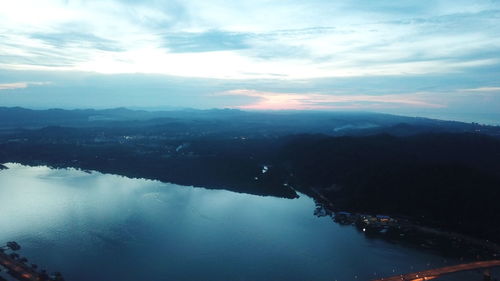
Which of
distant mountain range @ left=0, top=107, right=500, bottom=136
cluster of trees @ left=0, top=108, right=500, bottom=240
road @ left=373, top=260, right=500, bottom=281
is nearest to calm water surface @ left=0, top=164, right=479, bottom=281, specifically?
road @ left=373, top=260, right=500, bottom=281

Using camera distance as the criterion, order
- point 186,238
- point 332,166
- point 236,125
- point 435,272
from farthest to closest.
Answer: point 236,125, point 332,166, point 186,238, point 435,272

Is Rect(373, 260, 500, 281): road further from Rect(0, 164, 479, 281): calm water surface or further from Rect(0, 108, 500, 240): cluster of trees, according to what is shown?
Rect(0, 108, 500, 240): cluster of trees

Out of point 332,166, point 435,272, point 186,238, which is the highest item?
point 332,166

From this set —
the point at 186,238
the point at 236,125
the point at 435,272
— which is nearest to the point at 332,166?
the point at 186,238

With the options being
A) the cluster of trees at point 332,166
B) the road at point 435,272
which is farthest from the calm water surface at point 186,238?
the cluster of trees at point 332,166

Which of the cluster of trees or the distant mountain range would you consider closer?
the cluster of trees

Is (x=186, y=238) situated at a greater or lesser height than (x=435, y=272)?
lesser

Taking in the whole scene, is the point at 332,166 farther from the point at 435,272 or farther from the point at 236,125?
the point at 236,125

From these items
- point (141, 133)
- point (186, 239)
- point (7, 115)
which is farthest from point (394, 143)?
point (7, 115)
